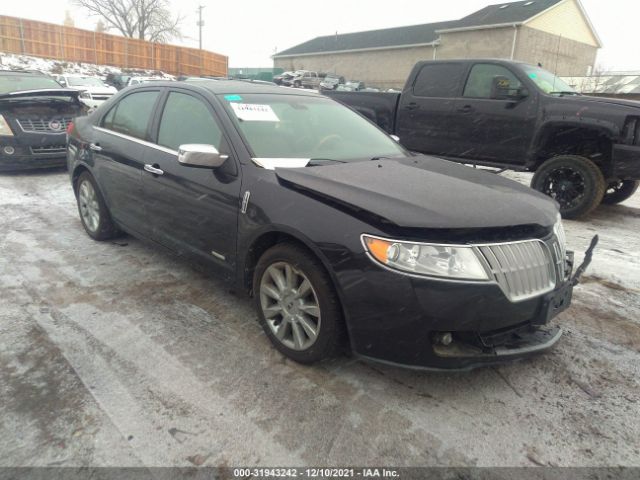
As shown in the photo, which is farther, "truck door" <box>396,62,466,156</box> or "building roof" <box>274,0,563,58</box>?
"building roof" <box>274,0,563,58</box>

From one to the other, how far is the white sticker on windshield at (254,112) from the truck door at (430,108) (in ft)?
14.2

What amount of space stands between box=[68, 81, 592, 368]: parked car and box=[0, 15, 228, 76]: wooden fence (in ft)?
122

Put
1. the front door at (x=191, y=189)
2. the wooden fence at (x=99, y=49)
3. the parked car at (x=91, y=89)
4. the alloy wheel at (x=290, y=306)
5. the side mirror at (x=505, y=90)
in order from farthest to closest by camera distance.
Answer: the wooden fence at (x=99, y=49)
the parked car at (x=91, y=89)
the side mirror at (x=505, y=90)
the front door at (x=191, y=189)
the alloy wheel at (x=290, y=306)

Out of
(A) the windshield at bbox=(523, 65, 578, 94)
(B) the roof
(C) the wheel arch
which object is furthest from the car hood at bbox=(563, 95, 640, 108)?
(B) the roof

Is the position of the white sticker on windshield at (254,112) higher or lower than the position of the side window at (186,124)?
higher

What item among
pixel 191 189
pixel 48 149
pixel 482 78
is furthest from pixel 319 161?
pixel 48 149

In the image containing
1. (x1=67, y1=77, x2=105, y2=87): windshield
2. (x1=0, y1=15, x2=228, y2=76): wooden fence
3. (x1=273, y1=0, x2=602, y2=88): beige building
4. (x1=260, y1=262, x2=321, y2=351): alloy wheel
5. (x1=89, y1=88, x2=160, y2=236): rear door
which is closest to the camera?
(x1=260, y1=262, x2=321, y2=351): alloy wheel

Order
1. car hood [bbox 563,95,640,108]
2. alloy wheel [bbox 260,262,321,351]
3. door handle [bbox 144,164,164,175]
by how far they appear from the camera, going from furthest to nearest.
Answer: car hood [bbox 563,95,640,108]
door handle [bbox 144,164,164,175]
alloy wheel [bbox 260,262,321,351]

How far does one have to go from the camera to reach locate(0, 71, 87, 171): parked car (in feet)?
24.1

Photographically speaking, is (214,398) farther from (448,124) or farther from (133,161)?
(448,124)

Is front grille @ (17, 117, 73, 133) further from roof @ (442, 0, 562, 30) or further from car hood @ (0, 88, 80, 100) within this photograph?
roof @ (442, 0, 562, 30)

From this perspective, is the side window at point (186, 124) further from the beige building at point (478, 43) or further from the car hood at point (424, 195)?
the beige building at point (478, 43)

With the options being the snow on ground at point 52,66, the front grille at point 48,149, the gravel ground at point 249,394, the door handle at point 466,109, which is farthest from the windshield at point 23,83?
the snow on ground at point 52,66

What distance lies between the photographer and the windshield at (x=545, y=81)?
6352 mm
